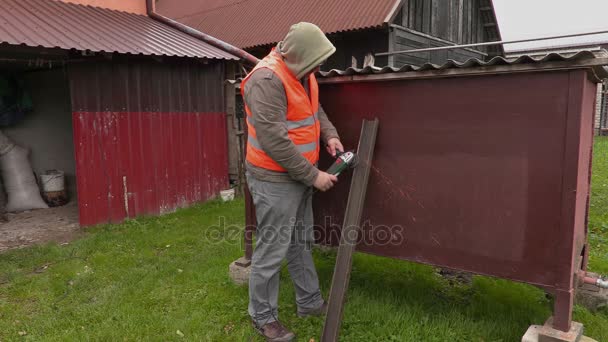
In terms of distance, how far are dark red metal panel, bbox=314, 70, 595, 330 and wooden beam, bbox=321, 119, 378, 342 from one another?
0.11 m

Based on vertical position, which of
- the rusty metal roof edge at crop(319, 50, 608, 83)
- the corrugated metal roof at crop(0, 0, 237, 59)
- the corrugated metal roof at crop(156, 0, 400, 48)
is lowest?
the rusty metal roof edge at crop(319, 50, 608, 83)

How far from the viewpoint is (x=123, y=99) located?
21.8 ft

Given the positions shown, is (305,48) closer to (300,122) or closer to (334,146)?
(300,122)

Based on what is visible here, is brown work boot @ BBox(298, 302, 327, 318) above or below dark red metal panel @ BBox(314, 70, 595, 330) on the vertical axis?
below

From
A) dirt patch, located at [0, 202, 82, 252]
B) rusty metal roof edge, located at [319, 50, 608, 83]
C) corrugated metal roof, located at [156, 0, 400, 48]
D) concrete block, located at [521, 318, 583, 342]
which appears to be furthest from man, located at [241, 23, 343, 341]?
corrugated metal roof, located at [156, 0, 400, 48]

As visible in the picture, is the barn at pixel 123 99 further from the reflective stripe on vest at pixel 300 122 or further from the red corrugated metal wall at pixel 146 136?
the reflective stripe on vest at pixel 300 122

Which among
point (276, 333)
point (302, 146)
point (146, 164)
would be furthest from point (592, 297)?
point (146, 164)

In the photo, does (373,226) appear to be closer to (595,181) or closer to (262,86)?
(262,86)

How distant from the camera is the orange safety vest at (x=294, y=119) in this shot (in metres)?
2.82

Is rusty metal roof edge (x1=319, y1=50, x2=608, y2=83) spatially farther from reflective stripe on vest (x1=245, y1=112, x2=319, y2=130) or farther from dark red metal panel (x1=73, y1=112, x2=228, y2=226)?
dark red metal panel (x1=73, y1=112, x2=228, y2=226)

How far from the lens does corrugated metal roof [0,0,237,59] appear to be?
5445mm

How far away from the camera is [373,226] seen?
3.29m

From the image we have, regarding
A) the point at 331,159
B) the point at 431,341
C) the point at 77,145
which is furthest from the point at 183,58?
the point at 431,341

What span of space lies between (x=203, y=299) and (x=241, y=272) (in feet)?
1.31
